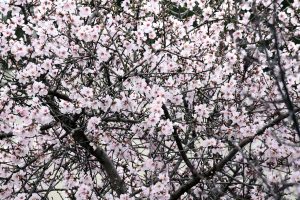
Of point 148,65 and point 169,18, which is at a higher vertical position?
point 169,18

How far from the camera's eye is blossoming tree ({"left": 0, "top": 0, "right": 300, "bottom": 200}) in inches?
191

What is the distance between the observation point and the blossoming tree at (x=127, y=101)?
15.9 ft

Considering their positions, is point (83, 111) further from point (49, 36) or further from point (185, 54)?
point (185, 54)

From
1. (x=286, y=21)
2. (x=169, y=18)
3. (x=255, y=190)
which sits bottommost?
(x=255, y=190)

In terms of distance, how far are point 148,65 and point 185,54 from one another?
19.9 inches

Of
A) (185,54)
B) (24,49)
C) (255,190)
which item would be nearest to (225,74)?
(185,54)

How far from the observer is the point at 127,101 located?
16.0 ft

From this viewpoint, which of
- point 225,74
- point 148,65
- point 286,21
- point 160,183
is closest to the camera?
point 160,183

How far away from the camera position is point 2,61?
16.8 feet

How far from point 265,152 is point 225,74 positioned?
1.02 meters

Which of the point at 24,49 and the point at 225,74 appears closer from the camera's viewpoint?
the point at 24,49

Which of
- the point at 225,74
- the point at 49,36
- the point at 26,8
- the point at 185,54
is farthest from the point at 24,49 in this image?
the point at 225,74

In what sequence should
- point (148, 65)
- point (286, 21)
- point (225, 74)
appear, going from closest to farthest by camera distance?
point (148, 65), point (225, 74), point (286, 21)

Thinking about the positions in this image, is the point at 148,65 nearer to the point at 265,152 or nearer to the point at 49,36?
the point at 49,36
